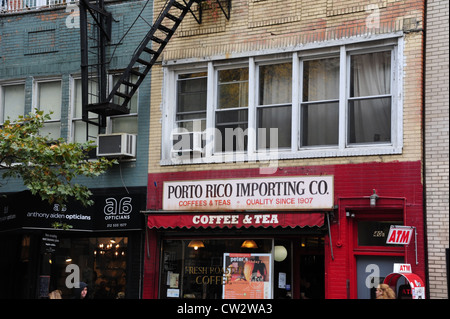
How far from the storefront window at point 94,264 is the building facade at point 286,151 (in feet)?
2.57

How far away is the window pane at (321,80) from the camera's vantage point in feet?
45.7

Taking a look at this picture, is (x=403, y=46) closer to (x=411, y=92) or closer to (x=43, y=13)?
(x=411, y=92)

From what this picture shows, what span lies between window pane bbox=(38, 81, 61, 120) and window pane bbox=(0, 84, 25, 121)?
1.75 ft

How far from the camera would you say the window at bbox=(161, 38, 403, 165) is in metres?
13.4

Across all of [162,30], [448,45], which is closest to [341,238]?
[448,45]

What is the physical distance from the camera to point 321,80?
14.0 metres

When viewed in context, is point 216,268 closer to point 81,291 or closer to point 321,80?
point 81,291

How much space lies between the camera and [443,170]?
1248cm

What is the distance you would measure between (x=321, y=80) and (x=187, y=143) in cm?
318

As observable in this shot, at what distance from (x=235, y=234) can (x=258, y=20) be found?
4.53 m

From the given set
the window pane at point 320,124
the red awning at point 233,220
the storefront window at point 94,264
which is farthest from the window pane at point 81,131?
the window pane at point 320,124

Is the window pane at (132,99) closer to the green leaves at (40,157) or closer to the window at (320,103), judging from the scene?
the green leaves at (40,157)

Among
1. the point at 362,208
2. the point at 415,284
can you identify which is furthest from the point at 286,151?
the point at 415,284

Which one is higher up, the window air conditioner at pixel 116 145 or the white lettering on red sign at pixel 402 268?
the window air conditioner at pixel 116 145
